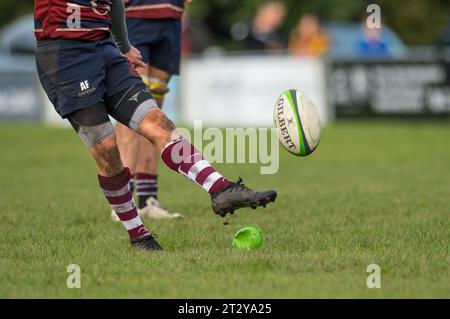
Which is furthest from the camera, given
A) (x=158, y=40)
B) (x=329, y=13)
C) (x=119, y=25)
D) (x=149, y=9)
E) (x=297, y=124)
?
(x=329, y=13)

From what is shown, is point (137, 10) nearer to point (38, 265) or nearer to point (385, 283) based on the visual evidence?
point (38, 265)

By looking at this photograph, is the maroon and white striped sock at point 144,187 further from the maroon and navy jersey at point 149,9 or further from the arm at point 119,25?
the arm at point 119,25

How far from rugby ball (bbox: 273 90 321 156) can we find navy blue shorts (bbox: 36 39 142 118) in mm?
1116

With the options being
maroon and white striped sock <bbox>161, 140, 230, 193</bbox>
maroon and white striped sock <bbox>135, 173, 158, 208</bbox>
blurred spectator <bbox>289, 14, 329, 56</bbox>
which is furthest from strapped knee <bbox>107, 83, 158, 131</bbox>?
blurred spectator <bbox>289, 14, 329, 56</bbox>

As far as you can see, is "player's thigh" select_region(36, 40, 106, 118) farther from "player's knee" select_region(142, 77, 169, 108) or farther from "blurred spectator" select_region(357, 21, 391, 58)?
"blurred spectator" select_region(357, 21, 391, 58)

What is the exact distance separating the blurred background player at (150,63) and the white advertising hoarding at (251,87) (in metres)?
10.6

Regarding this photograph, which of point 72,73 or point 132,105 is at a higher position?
point 72,73

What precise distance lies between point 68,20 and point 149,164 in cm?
245

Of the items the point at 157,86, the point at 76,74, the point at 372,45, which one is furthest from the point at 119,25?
the point at 372,45

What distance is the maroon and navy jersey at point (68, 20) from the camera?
246 inches

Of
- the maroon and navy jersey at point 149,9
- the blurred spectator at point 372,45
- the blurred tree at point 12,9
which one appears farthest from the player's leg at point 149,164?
the blurred tree at point 12,9

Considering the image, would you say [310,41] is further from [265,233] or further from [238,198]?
[238,198]

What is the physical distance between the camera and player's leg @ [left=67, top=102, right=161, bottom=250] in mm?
6258

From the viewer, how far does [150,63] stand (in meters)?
8.45
